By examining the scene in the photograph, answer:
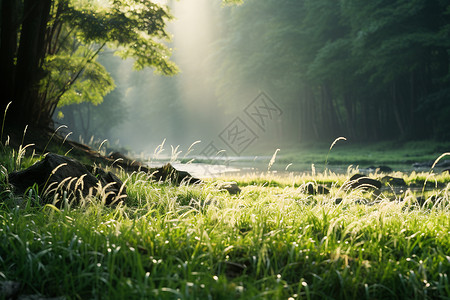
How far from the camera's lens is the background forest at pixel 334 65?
26312 millimetres

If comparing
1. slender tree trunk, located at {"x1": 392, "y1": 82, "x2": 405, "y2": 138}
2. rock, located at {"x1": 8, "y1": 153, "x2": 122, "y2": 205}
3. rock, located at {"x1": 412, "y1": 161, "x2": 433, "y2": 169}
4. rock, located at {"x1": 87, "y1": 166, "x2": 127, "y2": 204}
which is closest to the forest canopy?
slender tree trunk, located at {"x1": 392, "y1": 82, "x2": 405, "y2": 138}

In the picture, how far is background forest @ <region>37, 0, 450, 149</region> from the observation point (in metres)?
26.3

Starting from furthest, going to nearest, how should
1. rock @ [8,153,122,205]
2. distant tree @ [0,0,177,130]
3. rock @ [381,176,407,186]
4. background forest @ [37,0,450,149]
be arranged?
background forest @ [37,0,450,149], rock @ [381,176,407,186], distant tree @ [0,0,177,130], rock @ [8,153,122,205]

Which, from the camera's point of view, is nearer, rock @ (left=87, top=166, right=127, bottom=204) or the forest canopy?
rock @ (left=87, top=166, right=127, bottom=204)

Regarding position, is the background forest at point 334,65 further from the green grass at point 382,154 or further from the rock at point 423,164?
the rock at point 423,164

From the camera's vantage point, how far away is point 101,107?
147 ft

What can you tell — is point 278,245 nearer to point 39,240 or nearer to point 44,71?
point 39,240


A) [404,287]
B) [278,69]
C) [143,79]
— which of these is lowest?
[404,287]

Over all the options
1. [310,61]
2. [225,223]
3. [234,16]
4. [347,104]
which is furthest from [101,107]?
[225,223]

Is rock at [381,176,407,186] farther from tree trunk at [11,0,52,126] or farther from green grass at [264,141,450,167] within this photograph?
green grass at [264,141,450,167]

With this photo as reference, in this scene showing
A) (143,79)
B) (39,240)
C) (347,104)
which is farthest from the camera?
(143,79)

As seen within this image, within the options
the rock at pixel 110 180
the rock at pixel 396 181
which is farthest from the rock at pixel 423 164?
the rock at pixel 110 180

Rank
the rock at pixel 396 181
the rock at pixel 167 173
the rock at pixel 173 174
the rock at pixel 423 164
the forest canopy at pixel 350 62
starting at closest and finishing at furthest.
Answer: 1. the rock at pixel 167 173
2. the rock at pixel 173 174
3. the rock at pixel 396 181
4. the rock at pixel 423 164
5. the forest canopy at pixel 350 62

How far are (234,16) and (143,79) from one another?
42.4 metres
